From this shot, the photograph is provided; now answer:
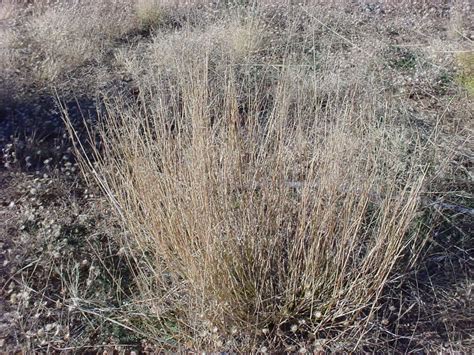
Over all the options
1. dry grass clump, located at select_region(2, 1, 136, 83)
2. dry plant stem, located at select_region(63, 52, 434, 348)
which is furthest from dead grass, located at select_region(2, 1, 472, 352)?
dry grass clump, located at select_region(2, 1, 136, 83)

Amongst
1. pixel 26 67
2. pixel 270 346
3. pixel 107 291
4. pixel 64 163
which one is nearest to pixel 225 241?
pixel 270 346

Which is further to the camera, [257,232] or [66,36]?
[66,36]

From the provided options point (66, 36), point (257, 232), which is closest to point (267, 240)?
point (257, 232)

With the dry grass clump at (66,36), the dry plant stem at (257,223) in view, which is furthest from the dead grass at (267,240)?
the dry grass clump at (66,36)

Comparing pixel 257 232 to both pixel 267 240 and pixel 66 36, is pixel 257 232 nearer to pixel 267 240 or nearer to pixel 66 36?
pixel 267 240

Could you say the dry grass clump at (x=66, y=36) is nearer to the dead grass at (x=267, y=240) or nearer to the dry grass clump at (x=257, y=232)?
the dead grass at (x=267, y=240)

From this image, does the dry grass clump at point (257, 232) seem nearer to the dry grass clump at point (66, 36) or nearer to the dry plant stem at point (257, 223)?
the dry plant stem at point (257, 223)

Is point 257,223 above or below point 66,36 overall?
above

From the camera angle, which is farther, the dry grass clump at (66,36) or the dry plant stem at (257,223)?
the dry grass clump at (66,36)

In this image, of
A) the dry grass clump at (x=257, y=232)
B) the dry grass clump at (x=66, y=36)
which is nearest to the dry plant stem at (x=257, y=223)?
the dry grass clump at (x=257, y=232)

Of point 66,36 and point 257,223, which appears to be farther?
point 66,36

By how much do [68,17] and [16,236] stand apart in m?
3.70

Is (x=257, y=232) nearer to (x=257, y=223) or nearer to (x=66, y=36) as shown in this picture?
(x=257, y=223)

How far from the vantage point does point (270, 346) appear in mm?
2340
